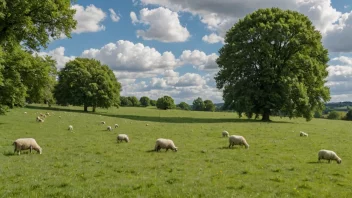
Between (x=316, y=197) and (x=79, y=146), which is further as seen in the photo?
(x=79, y=146)

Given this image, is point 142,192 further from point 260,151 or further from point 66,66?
point 66,66

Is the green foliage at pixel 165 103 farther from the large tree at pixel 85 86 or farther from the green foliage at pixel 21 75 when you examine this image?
the green foliage at pixel 21 75

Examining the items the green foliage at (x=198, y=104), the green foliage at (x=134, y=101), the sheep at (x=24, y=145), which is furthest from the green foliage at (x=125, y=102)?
the sheep at (x=24, y=145)

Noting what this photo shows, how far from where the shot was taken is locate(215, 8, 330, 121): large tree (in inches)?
2012

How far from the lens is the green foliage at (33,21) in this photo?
64.1 ft

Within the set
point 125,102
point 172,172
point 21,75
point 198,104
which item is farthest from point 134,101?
point 172,172

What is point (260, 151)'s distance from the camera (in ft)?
73.8

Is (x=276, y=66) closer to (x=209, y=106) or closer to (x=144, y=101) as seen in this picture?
(x=209, y=106)

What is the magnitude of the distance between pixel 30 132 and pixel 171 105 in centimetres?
11016

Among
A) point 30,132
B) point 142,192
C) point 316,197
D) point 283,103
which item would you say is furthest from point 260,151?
point 283,103

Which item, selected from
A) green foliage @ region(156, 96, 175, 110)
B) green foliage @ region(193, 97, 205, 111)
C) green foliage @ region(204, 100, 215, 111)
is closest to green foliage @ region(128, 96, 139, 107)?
green foliage @ region(193, 97, 205, 111)

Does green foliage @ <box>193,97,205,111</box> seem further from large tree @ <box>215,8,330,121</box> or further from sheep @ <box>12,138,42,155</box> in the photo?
sheep @ <box>12,138,42,155</box>

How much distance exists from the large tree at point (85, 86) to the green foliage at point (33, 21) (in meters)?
48.8

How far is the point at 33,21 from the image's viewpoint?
21.8 meters
